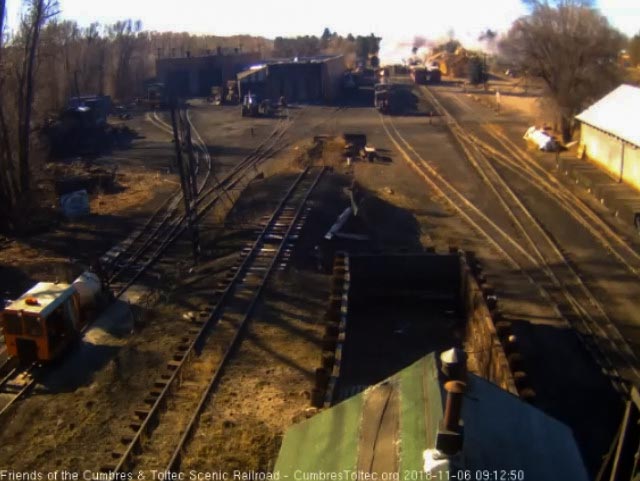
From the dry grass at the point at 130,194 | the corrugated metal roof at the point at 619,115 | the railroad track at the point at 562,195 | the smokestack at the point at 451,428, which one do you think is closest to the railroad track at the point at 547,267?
the railroad track at the point at 562,195

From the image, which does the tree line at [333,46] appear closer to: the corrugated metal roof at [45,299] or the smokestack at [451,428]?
the corrugated metal roof at [45,299]

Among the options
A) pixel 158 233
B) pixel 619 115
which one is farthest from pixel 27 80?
pixel 619 115

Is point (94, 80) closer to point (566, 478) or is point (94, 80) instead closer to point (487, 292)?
point (487, 292)

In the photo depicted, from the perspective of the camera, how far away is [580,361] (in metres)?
12.3

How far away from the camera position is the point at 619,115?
1077 inches

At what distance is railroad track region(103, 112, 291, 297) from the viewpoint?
17.8m

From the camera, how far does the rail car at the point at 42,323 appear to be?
476 inches

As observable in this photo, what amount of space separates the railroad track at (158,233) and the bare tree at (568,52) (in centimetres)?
1585

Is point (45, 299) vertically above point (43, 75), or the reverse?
point (43, 75)

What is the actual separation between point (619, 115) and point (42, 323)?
23.8m

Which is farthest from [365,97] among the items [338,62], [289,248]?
[289,248]

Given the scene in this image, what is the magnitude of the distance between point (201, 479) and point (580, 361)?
727cm

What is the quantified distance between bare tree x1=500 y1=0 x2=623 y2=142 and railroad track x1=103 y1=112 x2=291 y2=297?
15849 mm

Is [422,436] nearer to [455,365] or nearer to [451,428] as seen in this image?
[451,428]
